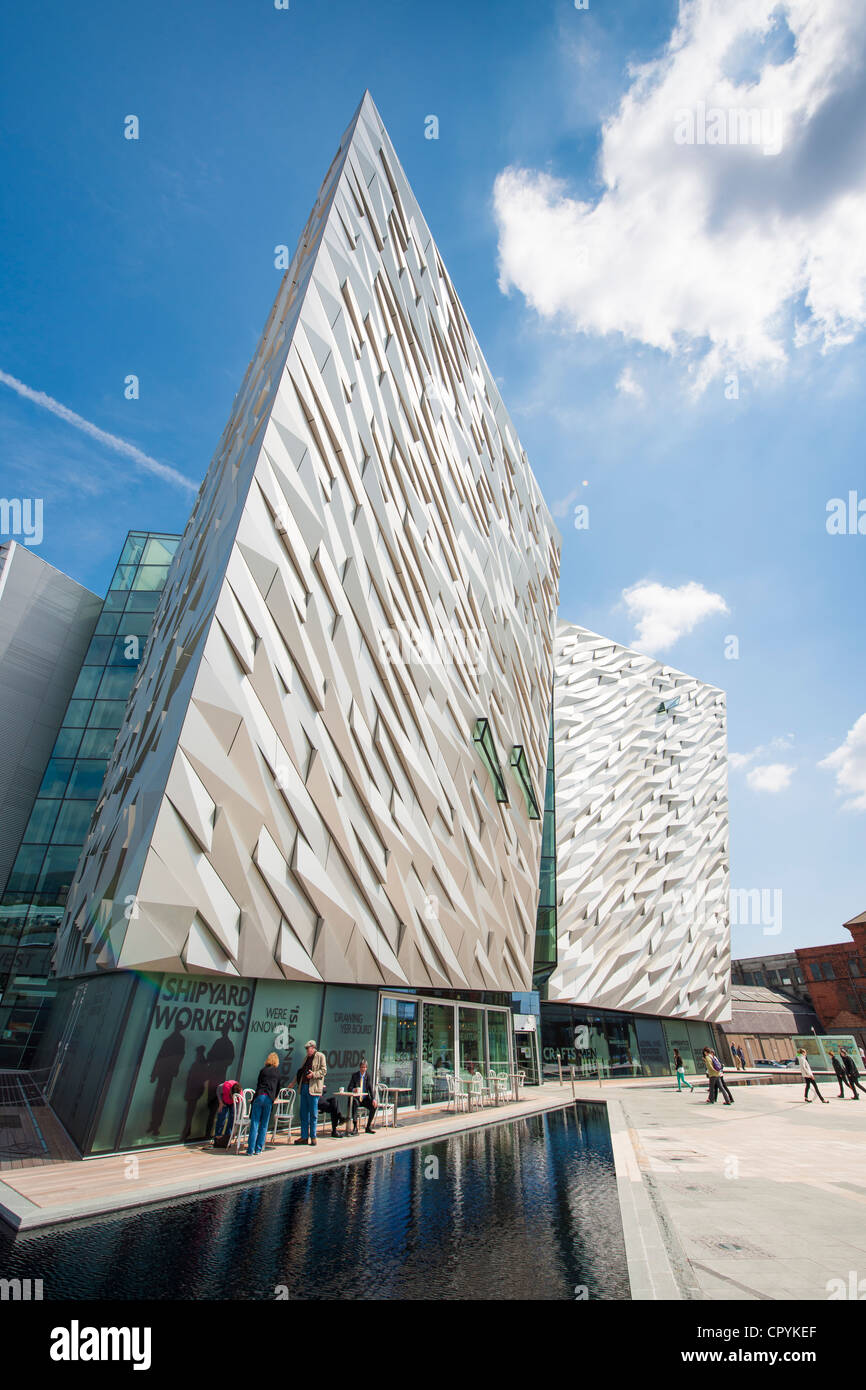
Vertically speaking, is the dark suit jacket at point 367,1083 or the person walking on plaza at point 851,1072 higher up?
the person walking on plaza at point 851,1072

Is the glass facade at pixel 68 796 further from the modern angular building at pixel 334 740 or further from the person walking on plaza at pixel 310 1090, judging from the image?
the person walking on plaza at pixel 310 1090

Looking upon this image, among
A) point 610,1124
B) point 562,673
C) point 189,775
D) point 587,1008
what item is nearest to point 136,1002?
point 189,775

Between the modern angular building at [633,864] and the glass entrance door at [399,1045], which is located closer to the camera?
the glass entrance door at [399,1045]

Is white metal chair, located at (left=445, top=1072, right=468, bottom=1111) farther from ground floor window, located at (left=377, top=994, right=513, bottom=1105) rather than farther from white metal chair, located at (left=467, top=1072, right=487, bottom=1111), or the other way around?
white metal chair, located at (left=467, top=1072, right=487, bottom=1111)

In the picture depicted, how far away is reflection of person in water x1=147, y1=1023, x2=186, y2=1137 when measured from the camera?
10.3m

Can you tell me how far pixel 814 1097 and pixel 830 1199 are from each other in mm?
21344

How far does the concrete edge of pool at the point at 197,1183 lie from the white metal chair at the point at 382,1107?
2100 millimetres

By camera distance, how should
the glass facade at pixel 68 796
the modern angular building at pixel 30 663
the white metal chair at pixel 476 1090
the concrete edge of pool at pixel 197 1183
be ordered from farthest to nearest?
the modern angular building at pixel 30 663 < the glass facade at pixel 68 796 < the white metal chair at pixel 476 1090 < the concrete edge of pool at pixel 197 1183

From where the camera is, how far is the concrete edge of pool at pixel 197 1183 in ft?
17.0

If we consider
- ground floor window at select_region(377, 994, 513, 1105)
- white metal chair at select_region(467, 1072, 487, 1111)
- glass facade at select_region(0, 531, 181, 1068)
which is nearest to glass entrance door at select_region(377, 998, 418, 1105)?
ground floor window at select_region(377, 994, 513, 1105)

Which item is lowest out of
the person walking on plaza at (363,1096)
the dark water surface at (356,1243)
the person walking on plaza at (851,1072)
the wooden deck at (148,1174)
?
the wooden deck at (148,1174)

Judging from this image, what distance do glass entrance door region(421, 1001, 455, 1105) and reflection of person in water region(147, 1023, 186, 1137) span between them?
8.28 meters

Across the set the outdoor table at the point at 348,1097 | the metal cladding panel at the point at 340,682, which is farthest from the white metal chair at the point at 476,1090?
the outdoor table at the point at 348,1097
